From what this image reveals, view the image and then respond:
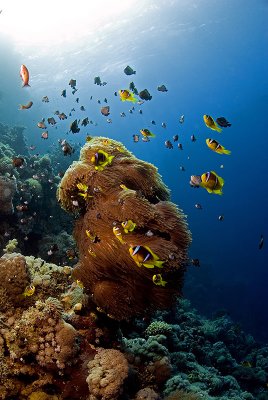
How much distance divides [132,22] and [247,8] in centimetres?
1581

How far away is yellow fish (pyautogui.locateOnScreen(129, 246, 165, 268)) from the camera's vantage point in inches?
141

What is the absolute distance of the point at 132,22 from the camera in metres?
34.8

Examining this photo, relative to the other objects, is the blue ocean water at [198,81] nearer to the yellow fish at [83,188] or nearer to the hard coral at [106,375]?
the hard coral at [106,375]

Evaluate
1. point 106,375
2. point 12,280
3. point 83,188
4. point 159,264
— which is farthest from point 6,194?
point 159,264

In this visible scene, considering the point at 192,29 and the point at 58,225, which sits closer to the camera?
the point at 58,225

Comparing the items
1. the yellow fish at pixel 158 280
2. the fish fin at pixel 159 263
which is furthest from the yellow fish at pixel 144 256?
the yellow fish at pixel 158 280

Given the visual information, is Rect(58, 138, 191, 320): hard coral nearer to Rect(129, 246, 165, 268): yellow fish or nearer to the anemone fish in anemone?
Rect(129, 246, 165, 268): yellow fish

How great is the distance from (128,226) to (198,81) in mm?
79481

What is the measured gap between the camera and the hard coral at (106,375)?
3832mm

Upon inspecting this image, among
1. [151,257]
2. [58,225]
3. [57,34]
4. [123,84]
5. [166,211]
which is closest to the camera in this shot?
[151,257]

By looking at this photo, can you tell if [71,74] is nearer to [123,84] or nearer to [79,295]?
[123,84]

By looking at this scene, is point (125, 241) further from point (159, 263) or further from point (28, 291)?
point (28, 291)

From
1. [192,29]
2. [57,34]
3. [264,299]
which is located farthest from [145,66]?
[264,299]

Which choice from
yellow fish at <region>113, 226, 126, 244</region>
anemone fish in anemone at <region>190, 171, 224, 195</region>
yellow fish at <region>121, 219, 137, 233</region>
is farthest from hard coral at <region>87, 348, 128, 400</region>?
anemone fish in anemone at <region>190, 171, 224, 195</region>
